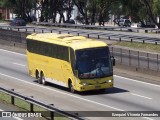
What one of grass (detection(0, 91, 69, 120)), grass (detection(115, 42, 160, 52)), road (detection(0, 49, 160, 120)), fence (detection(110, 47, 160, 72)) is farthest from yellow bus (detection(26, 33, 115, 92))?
grass (detection(115, 42, 160, 52))

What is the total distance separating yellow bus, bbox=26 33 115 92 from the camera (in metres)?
26.2

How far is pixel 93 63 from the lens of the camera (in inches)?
1039

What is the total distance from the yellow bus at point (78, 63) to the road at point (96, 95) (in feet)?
1.98

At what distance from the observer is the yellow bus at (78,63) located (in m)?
26.2

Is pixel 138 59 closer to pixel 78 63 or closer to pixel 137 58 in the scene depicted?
pixel 137 58

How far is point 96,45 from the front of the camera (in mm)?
26891

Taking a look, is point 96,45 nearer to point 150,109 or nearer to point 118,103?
point 118,103

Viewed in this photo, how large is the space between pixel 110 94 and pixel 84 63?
209cm

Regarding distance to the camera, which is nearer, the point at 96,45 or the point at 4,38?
the point at 96,45

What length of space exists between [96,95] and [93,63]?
5.37 ft

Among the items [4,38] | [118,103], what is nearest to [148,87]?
[118,103]

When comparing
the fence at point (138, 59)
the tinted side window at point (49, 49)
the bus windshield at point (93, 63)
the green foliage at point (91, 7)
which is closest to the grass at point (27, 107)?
the bus windshield at point (93, 63)

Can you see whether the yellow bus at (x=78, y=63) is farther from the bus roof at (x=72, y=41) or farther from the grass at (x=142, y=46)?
the grass at (x=142, y=46)

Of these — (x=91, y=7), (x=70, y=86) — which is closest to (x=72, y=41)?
(x=70, y=86)
